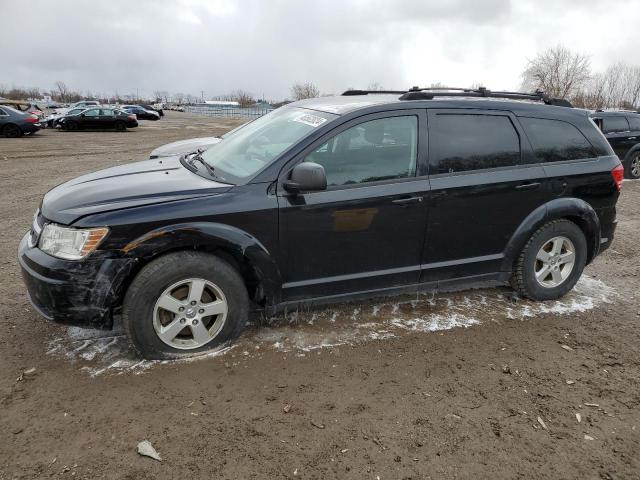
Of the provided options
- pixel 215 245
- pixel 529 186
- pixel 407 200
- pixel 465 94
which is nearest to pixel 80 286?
pixel 215 245

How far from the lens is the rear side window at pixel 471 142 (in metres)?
3.70

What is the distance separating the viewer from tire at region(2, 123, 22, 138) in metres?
→ 20.8

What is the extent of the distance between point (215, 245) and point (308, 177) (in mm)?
777

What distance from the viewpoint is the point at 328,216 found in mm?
3375

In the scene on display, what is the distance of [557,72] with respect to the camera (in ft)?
171

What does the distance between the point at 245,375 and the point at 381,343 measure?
3.47 feet

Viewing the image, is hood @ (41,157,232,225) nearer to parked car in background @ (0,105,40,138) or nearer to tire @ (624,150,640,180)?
tire @ (624,150,640,180)

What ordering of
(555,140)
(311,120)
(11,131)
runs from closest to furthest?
(311,120) < (555,140) < (11,131)

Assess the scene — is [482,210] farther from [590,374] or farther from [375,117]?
[590,374]

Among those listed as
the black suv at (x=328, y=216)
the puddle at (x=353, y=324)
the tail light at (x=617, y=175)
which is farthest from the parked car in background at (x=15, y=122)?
the tail light at (x=617, y=175)

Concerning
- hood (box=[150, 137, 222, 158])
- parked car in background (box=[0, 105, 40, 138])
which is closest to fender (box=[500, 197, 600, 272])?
hood (box=[150, 137, 222, 158])

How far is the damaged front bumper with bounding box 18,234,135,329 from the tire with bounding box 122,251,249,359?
0.11 meters

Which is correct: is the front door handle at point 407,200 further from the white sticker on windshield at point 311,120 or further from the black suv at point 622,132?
the black suv at point 622,132

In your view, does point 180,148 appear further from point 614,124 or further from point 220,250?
point 614,124
